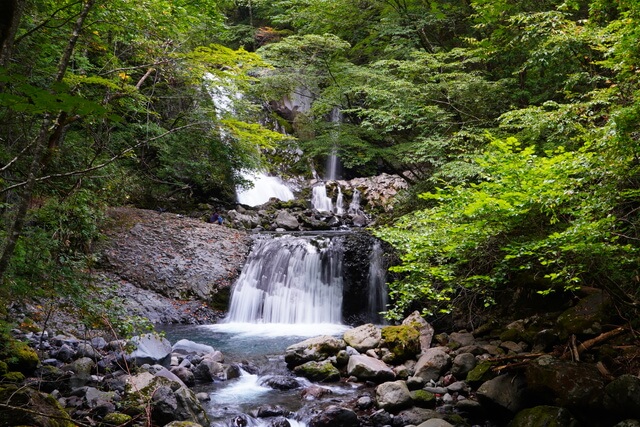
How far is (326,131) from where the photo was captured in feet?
45.4

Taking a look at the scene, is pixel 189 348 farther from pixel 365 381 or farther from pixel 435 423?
pixel 435 423

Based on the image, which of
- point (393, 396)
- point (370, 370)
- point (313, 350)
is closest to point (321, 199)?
point (313, 350)

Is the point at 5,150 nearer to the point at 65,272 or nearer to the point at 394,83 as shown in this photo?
the point at 65,272

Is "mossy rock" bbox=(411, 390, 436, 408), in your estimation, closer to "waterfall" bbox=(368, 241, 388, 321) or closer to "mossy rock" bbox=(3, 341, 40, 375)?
"mossy rock" bbox=(3, 341, 40, 375)

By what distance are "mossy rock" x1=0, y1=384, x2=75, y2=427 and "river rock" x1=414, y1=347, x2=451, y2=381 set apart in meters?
5.28

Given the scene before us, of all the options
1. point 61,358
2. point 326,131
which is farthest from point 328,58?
point 61,358

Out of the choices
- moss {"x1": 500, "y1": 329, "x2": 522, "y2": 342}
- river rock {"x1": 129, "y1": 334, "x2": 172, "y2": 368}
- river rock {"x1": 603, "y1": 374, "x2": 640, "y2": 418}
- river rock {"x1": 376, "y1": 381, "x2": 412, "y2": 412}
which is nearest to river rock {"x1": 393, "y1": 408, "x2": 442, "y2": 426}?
river rock {"x1": 376, "y1": 381, "x2": 412, "y2": 412}

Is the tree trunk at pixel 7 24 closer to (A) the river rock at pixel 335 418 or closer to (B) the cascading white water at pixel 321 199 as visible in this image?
(A) the river rock at pixel 335 418

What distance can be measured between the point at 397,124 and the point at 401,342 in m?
5.43

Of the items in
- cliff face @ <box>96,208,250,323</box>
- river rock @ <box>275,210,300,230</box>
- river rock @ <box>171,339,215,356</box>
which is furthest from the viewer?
river rock @ <box>275,210,300,230</box>

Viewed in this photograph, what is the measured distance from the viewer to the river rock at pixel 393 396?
6.53 metres

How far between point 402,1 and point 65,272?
42.5 feet

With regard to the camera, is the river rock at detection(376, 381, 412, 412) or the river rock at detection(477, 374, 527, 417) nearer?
the river rock at detection(477, 374, 527, 417)

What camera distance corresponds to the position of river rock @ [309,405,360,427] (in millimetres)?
6043
